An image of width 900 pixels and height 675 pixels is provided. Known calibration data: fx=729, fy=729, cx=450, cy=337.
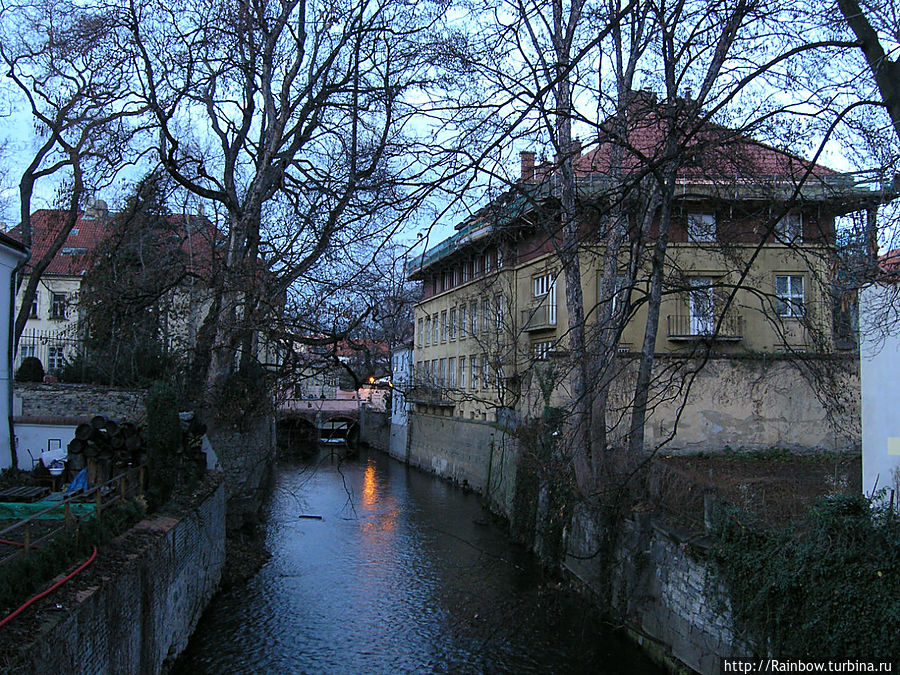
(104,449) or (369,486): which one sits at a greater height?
(104,449)

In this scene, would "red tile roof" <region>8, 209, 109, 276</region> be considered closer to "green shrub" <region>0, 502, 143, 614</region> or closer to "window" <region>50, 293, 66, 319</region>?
"window" <region>50, 293, 66, 319</region>

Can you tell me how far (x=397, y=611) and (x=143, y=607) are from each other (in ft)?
20.1

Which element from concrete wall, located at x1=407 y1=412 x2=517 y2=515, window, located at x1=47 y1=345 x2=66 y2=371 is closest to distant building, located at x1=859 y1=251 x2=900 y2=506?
concrete wall, located at x1=407 y1=412 x2=517 y2=515

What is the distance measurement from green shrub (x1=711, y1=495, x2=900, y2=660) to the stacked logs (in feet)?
33.3

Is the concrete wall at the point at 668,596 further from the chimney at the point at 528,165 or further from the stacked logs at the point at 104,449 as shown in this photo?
the stacked logs at the point at 104,449

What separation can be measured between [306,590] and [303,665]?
3600 millimetres

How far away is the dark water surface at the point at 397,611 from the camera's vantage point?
11.1 meters

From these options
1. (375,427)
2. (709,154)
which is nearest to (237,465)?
(709,154)

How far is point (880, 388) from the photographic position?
9414mm

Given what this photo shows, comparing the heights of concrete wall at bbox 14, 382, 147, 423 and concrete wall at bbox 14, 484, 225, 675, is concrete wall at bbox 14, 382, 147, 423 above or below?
above

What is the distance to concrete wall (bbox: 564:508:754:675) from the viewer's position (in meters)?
9.21

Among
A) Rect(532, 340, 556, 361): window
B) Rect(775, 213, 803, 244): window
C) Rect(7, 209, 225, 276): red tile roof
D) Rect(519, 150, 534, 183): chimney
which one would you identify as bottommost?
Rect(532, 340, 556, 361): window

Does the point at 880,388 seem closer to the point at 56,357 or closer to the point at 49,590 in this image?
the point at 49,590

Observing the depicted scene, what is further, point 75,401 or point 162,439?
point 75,401
